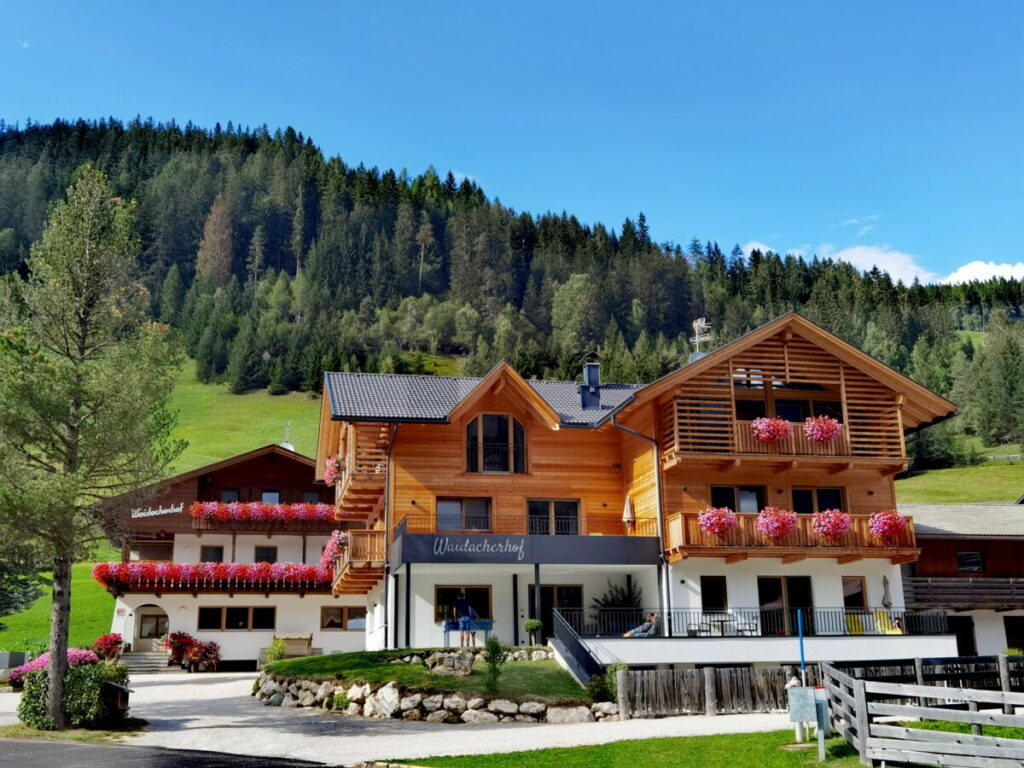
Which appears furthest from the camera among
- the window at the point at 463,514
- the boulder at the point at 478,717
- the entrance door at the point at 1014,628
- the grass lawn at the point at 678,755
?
the entrance door at the point at 1014,628

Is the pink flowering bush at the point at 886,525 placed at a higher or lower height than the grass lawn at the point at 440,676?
higher

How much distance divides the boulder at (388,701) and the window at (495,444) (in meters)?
9.31

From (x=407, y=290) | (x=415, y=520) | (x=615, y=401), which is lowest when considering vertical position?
(x=415, y=520)

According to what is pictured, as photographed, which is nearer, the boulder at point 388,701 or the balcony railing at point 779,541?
the boulder at point 388,701

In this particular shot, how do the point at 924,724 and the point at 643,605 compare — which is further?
the point at 643,605

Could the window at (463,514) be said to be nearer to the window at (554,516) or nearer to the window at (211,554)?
the window at (554,516)

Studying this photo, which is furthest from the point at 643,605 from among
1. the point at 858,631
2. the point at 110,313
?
the point at 110,313

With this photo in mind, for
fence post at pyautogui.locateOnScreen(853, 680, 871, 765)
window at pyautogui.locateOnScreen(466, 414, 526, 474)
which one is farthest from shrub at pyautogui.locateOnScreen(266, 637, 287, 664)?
fence post at pyautogui.locateOnScreen(853, 680, 871, 765)

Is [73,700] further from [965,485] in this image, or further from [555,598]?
[965,485]

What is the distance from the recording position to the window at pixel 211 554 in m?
45.0

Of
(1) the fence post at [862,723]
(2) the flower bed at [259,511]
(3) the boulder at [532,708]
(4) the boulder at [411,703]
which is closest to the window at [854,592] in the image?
(3) the boulder at [532,708]

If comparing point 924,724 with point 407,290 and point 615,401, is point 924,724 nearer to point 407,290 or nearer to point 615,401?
point 615,401

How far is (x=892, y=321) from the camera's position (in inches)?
5640

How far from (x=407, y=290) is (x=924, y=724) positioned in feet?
469
